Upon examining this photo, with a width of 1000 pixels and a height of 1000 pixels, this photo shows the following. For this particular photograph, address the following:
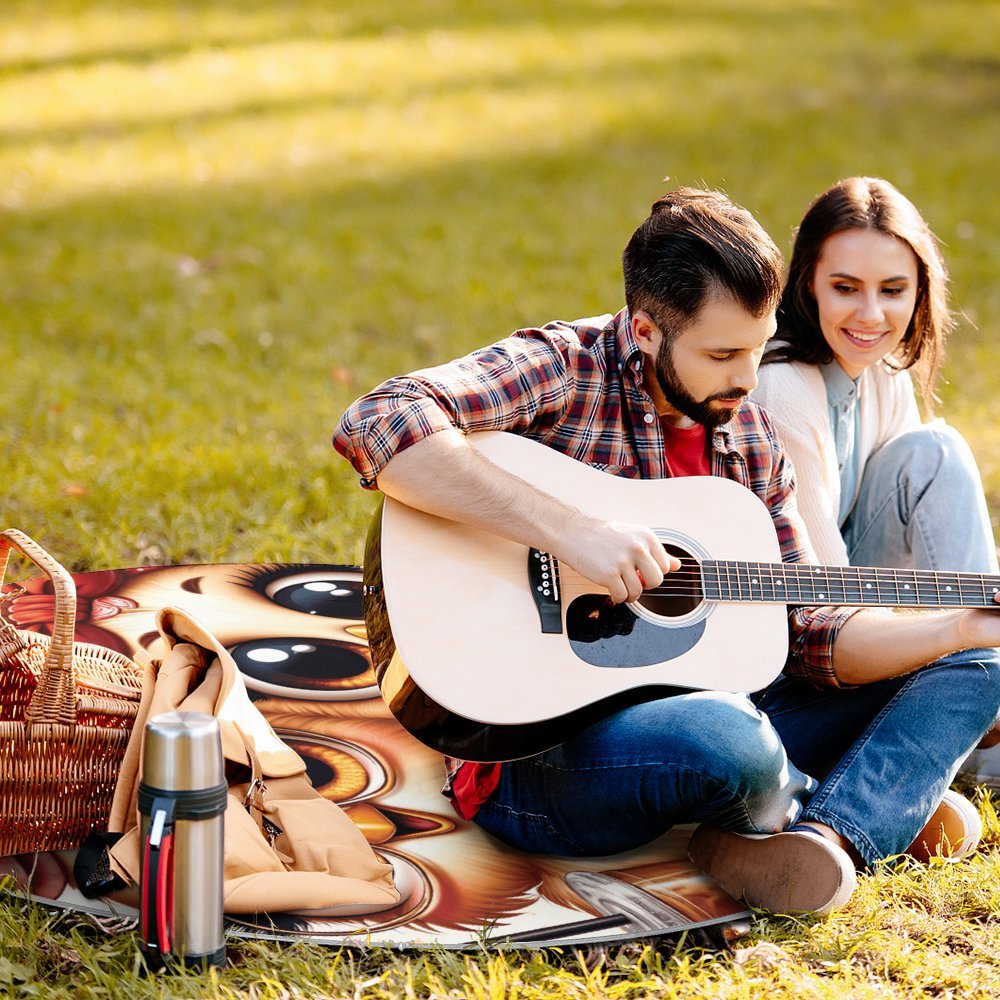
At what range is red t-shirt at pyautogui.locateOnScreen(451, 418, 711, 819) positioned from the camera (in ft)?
9.40

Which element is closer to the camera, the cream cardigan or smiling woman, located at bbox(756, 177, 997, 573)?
the cream cardigan

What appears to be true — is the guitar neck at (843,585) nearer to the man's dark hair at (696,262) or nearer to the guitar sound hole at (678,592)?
the guitar sound hole at (678,592)

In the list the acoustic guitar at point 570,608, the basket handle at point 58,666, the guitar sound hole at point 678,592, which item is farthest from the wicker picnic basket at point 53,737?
the guitar sound hole at point 678,592

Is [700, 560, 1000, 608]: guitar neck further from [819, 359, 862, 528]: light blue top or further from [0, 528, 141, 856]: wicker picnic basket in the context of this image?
[0, 528, 141, 856]: wicker picnic basket

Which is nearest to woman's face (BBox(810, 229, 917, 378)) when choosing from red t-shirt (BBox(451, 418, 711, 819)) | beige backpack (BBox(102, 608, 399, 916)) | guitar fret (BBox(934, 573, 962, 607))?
red t-shirt (BBox(451, 418, 711, 819))

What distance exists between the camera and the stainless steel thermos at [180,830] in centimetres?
226

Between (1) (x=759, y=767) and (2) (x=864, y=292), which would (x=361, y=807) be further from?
(2) (x=864, y=292)

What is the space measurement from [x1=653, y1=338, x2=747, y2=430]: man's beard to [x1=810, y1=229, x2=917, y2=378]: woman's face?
2.28 feet

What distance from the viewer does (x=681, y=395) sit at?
9.34ft

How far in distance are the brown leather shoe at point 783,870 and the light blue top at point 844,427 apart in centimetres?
115

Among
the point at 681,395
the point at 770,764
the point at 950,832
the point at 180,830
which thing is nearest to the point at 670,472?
the point at 681,395

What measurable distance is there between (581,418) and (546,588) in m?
0.42

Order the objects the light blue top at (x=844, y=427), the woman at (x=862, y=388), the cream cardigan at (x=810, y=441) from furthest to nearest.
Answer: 1. the light blue top at (x=844, y=427)
2. the woman at (x=862, y=388)
3. the cream cardigan at (x=810, y=441)

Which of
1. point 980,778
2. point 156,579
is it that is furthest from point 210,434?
point 980,778
